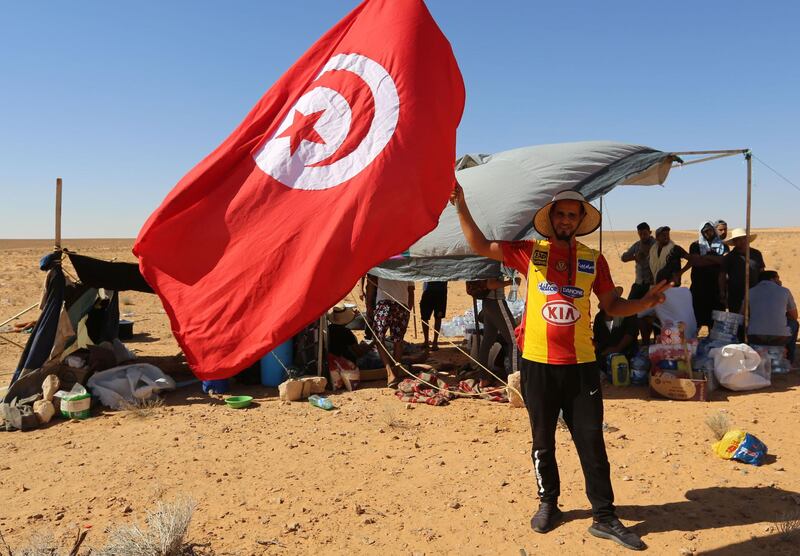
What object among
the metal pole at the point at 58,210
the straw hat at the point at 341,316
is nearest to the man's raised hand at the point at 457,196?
the straw hat at the point at 341,316

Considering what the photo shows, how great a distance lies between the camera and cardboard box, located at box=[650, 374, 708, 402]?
267 inches

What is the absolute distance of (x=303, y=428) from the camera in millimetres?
6348

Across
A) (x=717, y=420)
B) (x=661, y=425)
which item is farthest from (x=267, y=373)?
(x=717, y=420)

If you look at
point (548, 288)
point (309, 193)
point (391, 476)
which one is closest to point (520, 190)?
point (391, 476)

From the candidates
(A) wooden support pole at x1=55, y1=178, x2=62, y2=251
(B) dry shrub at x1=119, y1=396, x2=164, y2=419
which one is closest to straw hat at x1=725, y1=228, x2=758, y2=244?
(B) dry shrub at x1=119, y1=396, x2=164, y2=419

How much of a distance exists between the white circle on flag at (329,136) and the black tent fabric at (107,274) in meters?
4.74

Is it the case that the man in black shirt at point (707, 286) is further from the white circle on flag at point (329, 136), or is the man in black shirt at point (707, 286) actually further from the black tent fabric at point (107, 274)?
the black tent fabric at point (107, 274)

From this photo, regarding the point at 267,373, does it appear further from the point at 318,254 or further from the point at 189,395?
the point at 318,254

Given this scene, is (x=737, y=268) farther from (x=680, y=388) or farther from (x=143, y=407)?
(x=143, y=407)

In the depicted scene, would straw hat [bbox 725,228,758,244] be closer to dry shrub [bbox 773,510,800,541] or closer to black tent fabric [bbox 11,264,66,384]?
dry shrub [bbox 773,510,800,541]

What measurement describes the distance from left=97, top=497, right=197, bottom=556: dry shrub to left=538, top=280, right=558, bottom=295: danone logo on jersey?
2.60 m

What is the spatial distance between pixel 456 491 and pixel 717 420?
2.62 metres

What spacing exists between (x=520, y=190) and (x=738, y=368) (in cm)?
334

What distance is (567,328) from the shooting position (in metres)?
3.53
